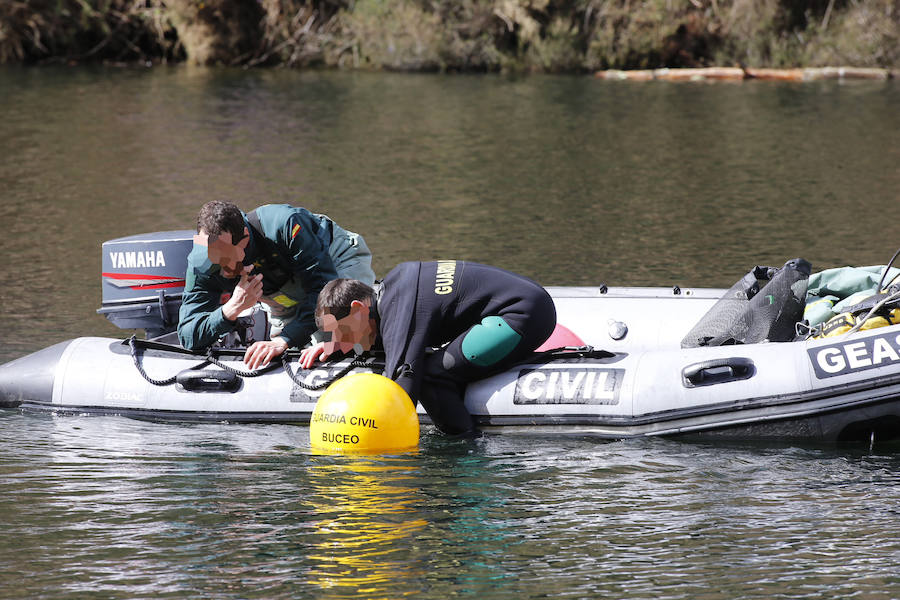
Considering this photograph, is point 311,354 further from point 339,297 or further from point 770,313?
point 770,313

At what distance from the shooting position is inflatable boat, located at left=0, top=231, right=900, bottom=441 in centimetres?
579

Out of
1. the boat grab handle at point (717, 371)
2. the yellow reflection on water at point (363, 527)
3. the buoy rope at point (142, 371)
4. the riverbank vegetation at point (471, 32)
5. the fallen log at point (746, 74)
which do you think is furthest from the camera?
the riverbank vegetation at point (471, 32)

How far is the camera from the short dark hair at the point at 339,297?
5.52 metres

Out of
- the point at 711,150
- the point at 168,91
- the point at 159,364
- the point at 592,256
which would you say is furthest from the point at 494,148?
the point at 159,364

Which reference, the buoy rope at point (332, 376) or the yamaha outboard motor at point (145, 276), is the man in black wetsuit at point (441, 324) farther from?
the yamaha outboard motor at point (145, 276)

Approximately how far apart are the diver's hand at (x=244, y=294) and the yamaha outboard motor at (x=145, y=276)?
634mm

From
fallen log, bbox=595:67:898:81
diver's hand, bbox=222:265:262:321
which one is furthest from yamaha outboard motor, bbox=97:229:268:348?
fallen log, bbox=595:67:898:81

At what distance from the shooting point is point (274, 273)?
20.8ft

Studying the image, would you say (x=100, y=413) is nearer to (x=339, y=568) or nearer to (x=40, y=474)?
(x=40, y=474)

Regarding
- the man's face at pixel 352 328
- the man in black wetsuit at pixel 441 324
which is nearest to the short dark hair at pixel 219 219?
the man in black wetsuit at pixel 441 324

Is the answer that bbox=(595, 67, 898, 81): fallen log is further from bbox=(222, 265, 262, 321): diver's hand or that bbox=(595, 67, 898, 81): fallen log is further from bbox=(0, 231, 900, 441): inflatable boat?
bbox=(222, 265, 262, 321): diver's hand

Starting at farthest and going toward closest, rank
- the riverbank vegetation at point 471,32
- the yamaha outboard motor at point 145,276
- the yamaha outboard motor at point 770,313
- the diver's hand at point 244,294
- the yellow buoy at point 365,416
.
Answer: the riverbank vegetation at point 471,32 < the yamaha outboard motor at point 145,276 < the yamaha outboard motor at point 770,313 < the diver's hand at point 244,294 < the yellow buoy at point 365,416

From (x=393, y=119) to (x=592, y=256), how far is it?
8865 millimetres

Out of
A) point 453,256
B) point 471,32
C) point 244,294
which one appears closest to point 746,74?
point 471,32
